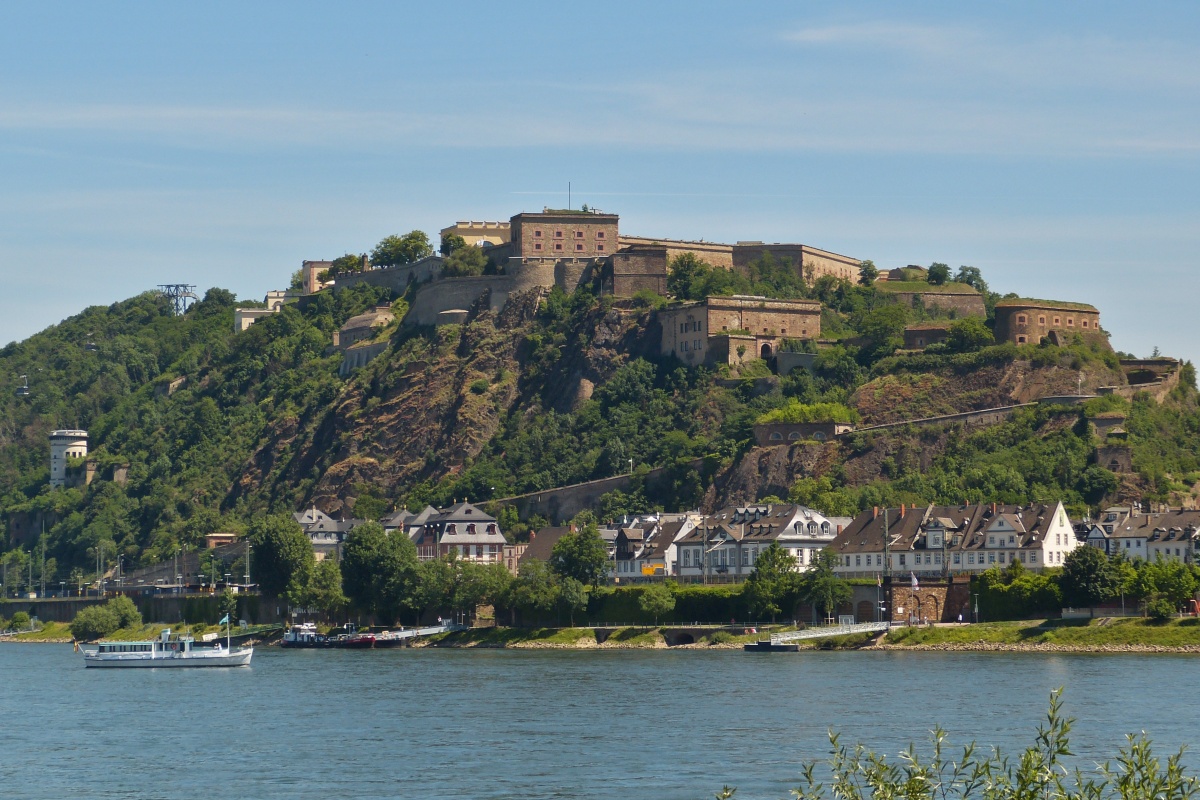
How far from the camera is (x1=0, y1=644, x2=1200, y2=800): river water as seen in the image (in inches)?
1898

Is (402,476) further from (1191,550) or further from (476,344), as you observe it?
(1191,550)

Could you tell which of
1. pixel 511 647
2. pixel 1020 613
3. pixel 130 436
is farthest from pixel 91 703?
pixel 130 436

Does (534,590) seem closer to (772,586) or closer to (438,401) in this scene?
(772,586)

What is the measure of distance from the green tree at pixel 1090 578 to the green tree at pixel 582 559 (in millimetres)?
27387

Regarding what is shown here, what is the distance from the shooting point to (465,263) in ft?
519

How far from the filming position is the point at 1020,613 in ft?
292

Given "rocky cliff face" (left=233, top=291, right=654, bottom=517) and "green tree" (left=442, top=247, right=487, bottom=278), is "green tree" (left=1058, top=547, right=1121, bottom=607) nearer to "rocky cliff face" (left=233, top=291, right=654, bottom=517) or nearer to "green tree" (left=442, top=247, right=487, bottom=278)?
"rocky cliff face" (left=233, top=291, right=654, bottom=517)

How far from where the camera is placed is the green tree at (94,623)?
422ft

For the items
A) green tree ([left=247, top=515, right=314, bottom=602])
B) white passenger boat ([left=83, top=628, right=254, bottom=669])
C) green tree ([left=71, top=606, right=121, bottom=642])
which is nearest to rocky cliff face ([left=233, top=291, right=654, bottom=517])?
green tree ([left=71, top=606, right=121, bottom=642])

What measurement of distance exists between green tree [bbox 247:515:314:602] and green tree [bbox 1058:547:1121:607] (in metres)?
51.4

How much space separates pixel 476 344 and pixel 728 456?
32851 millimetres

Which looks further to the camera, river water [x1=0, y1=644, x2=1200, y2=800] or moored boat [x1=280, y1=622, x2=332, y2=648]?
moored boat [x1=280, y1=622, x2=332, y2=648]

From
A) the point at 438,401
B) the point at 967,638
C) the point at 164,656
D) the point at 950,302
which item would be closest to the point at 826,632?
the point at 967,638

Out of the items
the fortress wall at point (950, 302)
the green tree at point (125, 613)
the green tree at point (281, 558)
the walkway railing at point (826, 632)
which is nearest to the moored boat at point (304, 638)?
the green tree at point (281, 558)
